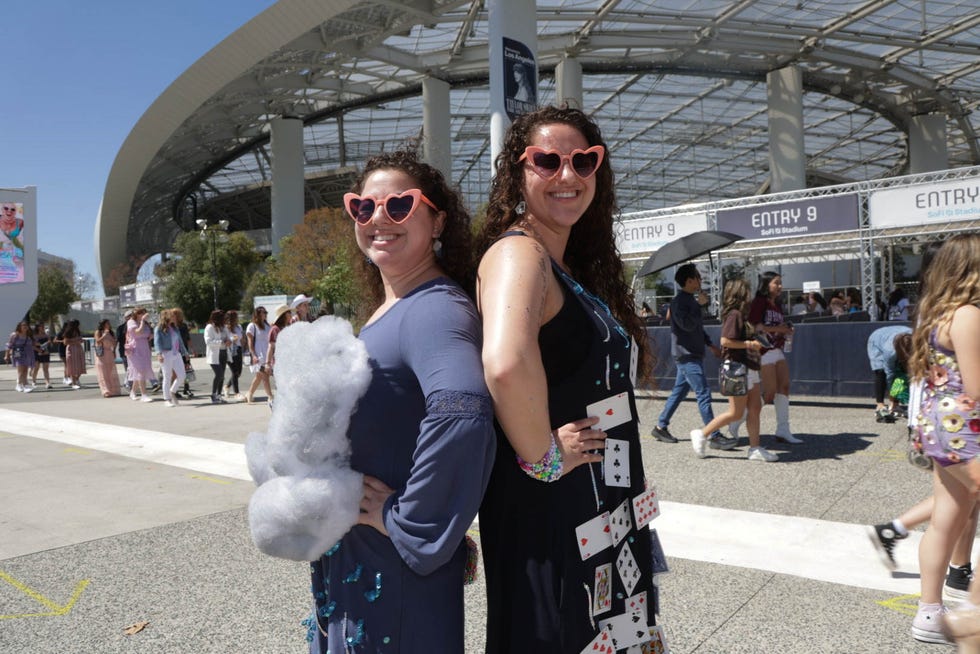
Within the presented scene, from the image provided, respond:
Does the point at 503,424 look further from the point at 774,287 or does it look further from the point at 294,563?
the point at 774,287

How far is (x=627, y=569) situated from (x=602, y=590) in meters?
0.10

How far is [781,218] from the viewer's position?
14625mm

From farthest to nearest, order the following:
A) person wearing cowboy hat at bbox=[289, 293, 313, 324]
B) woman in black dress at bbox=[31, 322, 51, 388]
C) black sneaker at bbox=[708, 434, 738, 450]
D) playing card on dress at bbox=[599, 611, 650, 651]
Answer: woman in black dress at bbox=[31, 322, 51, 388] → person wearing cowboy hat at bbox=[289, 293, 313, 324] → black sneaker at bbox=[708, 434, 738, 450] → playing card on dress at bbox=[599, 611, 650, 651]

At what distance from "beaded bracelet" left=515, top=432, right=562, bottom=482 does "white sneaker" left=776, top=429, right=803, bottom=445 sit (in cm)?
639

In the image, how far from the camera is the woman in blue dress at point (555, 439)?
4.53ft

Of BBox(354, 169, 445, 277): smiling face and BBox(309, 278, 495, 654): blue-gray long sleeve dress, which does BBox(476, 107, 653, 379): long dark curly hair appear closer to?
BBox(354, 169, 445, 277): smiling face

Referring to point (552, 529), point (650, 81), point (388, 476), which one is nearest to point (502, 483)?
point (552, 529)

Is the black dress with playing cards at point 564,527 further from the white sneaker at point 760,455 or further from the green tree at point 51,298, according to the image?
the green tree at point 51,298

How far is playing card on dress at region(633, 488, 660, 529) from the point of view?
1.61 metres

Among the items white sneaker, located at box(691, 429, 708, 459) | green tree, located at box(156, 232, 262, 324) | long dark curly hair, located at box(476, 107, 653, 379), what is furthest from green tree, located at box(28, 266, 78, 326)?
long dark curly hair, located at box(476, 107, 653, 379)

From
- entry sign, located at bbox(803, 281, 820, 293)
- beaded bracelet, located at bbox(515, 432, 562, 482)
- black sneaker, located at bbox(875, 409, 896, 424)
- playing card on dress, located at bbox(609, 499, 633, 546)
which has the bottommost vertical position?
black sneaker, located at bbox(875, 409, 896, 424)

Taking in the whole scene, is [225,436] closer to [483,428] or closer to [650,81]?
[483,428]

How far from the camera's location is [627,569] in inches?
62.0

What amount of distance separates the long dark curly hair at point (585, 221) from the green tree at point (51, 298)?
212ft
